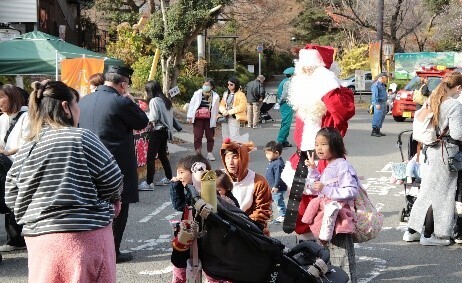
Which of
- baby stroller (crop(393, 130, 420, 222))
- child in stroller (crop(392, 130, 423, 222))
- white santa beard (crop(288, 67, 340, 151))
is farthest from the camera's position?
baby stroller (crop(393, 130, 420, 222))

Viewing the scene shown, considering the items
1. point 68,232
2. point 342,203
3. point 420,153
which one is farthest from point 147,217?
point 68,232

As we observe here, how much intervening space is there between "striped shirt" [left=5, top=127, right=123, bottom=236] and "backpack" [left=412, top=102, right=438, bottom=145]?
13.8ft

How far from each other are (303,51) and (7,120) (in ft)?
9.91

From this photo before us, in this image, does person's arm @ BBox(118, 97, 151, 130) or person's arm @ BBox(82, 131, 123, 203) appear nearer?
person's arm @ BBox(82, 131, 123, 203)

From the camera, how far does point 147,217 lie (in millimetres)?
9281

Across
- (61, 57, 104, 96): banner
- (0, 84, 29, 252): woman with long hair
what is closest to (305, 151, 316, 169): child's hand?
(0, 84, 29, 252): woman with long hair

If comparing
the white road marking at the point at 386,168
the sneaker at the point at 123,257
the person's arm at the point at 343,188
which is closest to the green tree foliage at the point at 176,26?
the white road marking at the point at 386,168

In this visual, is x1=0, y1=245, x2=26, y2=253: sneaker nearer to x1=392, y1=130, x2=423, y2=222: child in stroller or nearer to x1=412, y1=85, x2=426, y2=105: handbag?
x1=392, y1=130, x2=423, y2=222: child in stroller

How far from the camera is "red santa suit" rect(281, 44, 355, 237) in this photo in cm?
639

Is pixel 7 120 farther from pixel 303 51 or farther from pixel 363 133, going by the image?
pixel 363 133

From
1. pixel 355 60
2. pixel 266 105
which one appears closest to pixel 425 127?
pixel 266 105

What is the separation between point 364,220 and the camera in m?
5.74

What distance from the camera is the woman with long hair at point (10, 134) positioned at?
7.11 meters

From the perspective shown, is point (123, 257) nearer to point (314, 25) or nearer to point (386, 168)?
point (386, 168)
